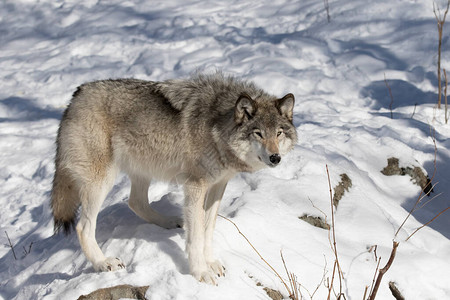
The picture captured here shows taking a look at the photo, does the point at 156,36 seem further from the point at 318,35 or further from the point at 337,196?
the point at 337,196

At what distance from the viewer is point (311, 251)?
3883 mm

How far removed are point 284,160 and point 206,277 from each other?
1991 millimetres

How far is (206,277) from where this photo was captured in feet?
11.2

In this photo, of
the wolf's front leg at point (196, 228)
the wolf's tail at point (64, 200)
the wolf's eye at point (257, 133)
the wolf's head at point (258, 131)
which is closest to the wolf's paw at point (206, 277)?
the wolf's front leg at point (196, 228)

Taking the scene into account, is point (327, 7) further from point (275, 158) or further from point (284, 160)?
point (275, 158)

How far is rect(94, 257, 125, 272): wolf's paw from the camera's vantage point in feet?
11.6

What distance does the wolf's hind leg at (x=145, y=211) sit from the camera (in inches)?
164

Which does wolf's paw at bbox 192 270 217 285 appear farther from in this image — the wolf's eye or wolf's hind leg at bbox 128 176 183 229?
the wolf's eye

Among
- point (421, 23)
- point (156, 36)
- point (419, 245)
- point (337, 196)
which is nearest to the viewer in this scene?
point (419, 245)

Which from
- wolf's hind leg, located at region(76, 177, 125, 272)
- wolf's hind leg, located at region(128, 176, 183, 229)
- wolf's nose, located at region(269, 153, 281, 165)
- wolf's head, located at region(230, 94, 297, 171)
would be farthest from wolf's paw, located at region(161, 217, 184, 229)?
wolf's nose, located at region(269, 153, 281, 165)

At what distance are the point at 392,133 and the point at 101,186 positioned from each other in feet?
12.6

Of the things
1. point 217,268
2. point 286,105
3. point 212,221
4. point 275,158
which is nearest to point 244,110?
point 286,105

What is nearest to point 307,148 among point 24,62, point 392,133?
point 392,133

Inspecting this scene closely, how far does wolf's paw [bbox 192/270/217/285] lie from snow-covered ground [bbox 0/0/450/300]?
71mm
